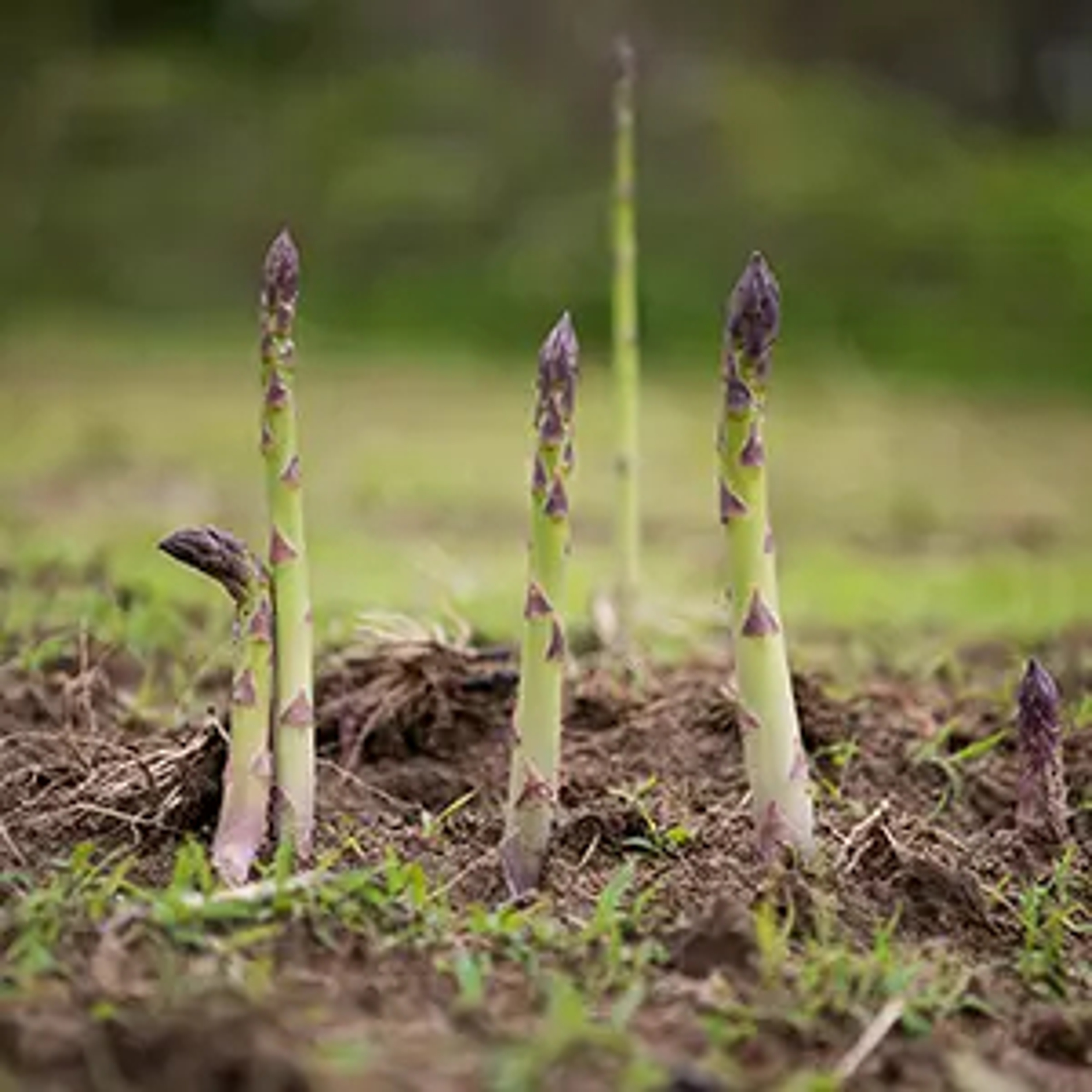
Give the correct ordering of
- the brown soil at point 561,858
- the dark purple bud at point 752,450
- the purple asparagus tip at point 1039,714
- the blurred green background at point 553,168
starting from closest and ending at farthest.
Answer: the brown soil at point 561,858 → the dark purple bud at point 752,450 → the purple asparagus tip at point 1039,714 → the blurred green background at point 553,168

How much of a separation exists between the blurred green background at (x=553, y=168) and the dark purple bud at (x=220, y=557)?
11.1 meters

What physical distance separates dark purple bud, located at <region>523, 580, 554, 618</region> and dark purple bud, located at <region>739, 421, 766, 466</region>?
318 millimetres

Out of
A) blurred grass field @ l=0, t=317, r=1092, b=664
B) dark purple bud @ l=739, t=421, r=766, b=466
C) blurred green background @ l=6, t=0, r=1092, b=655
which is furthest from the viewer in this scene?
blurred green background @ l=6, t=0, r=1092, b=655

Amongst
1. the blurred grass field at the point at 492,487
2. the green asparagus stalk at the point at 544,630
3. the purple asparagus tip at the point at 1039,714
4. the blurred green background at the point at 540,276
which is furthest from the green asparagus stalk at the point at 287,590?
the blurred green background at the point at 540,276

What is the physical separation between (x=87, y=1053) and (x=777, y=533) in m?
6.63

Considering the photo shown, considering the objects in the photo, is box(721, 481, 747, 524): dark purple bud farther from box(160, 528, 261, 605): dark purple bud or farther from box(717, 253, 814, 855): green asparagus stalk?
box(160, 528, 261, 605): dark purple bud

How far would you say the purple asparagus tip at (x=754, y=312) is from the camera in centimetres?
291

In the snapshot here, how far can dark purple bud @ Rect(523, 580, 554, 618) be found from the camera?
2.93m

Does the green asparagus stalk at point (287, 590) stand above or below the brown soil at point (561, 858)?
above

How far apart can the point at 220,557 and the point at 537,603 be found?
1.44ft

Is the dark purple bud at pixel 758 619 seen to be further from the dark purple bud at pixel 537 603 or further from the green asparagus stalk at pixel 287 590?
the green asparagus stalk at pixel 287 590

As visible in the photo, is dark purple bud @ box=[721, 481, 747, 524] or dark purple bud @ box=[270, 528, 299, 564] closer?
dark purple bud @ box=[721, 481, 747, 524]

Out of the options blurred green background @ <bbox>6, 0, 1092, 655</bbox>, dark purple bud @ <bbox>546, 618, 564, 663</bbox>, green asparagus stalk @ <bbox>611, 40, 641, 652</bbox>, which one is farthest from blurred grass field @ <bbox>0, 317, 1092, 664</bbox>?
dark purple bud @ <bbox>546, 618, 564, 663</bbox>

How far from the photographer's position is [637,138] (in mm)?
16438
